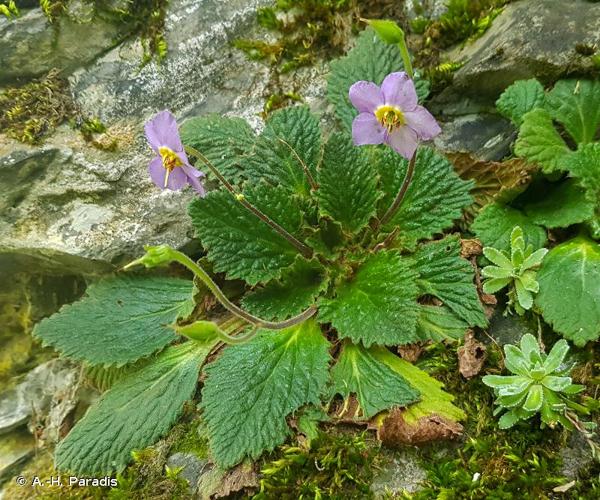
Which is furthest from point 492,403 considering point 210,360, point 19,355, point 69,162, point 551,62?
point 19,355

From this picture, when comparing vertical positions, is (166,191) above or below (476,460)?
above

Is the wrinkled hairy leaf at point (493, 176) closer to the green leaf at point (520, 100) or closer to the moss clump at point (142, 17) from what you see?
the green leaf at point (520, 100)

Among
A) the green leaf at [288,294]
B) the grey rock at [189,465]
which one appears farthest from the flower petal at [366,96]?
the grey rock at [189,465]

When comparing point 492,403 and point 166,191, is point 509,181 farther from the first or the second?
point 166,191

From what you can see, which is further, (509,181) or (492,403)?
(509,181)

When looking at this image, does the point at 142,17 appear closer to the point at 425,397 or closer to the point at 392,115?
the point at 392,115

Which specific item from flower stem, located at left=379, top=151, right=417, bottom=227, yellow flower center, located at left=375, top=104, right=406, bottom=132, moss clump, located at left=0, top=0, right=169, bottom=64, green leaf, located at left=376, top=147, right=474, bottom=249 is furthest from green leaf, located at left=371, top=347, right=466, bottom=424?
moss clump, located at left=0, top=0, right=169, bottom=64
